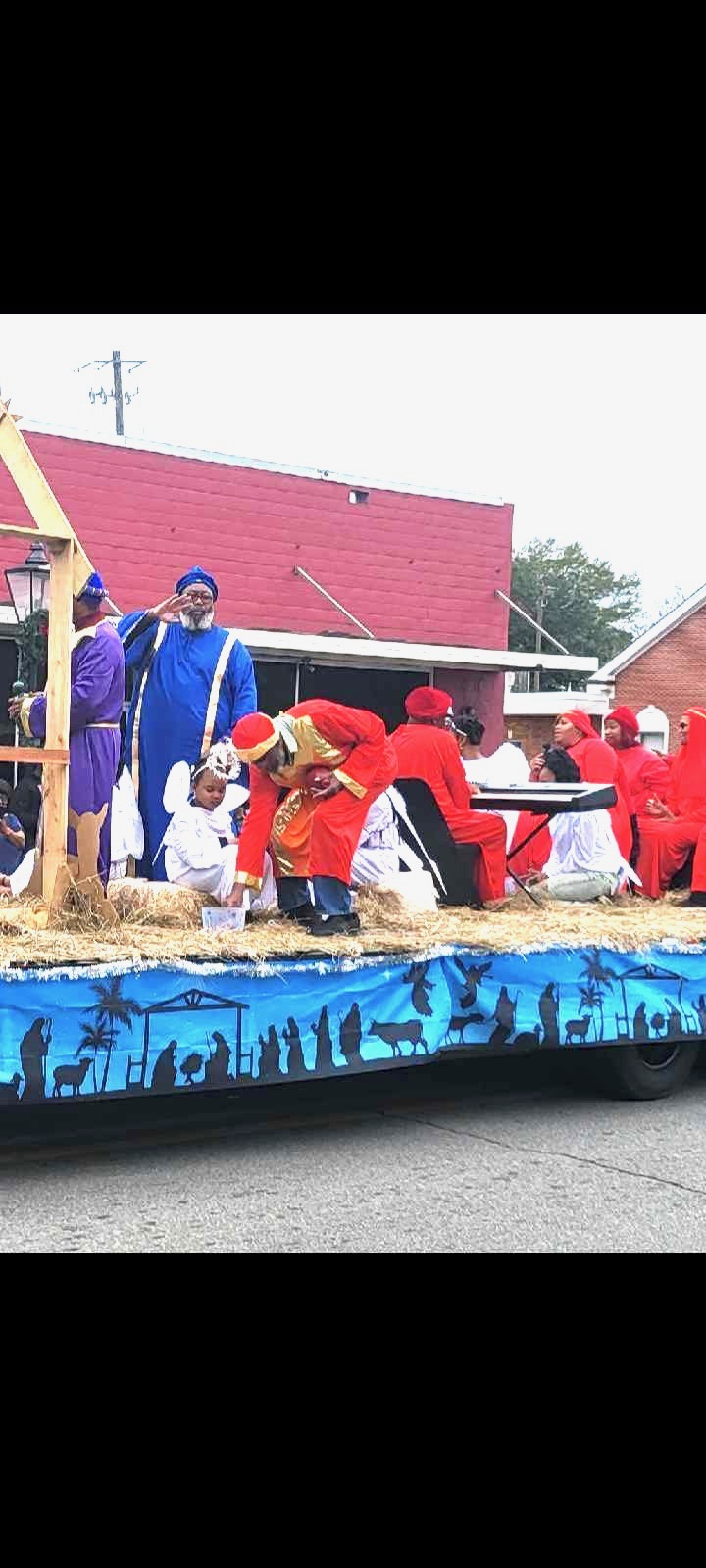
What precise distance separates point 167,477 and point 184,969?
12619mm

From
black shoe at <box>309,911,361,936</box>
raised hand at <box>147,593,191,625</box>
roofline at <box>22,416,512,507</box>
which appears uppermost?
roofline at <box>22,416,512,507</box>

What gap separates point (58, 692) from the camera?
616 centimetres

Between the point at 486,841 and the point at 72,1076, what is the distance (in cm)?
335

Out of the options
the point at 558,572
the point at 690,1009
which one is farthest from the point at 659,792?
the point at 558,572

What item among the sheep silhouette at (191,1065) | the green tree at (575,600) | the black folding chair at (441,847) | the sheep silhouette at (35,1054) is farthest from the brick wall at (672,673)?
the sheep silhouette at (35,1054)

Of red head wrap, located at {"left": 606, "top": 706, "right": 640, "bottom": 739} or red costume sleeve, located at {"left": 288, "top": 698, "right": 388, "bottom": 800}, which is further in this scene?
red head wrap, located at {"left": 606, "top": 706, "right": 640, "bottom": 739}

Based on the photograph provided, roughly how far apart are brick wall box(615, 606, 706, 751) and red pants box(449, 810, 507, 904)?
83.8 feet

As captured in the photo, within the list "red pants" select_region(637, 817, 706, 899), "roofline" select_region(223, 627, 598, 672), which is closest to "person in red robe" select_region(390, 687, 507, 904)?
"red pants" select_region(637, 817, 706, 899)

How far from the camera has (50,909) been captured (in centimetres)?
609

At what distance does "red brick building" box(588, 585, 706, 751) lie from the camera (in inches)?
1309

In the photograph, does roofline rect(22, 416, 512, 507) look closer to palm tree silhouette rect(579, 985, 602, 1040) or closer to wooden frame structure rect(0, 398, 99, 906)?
wooden frame structure rect(0, 398, 99, 906)

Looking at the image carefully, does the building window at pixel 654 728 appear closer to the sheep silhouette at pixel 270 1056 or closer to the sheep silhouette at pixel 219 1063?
the sheep silhouette at pixel 270 1056

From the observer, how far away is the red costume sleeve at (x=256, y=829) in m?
6.57

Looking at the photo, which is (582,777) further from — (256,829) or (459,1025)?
(256,829)
